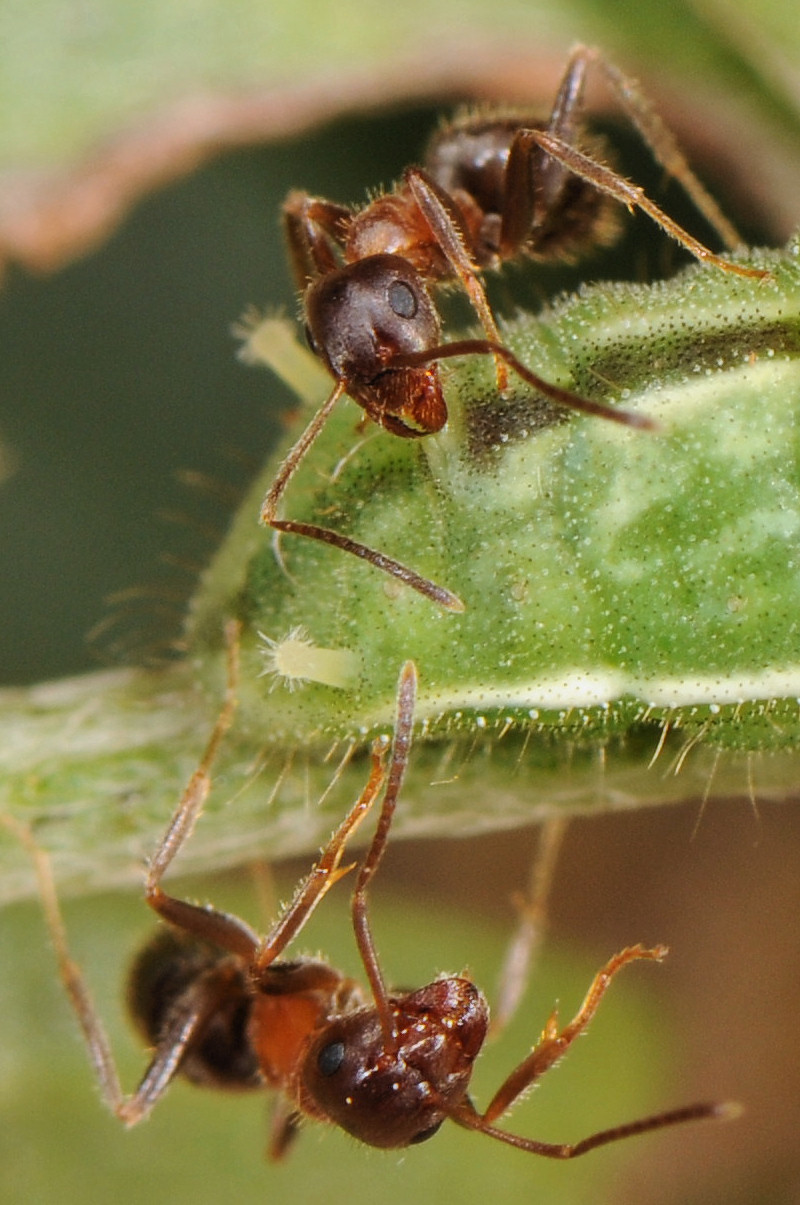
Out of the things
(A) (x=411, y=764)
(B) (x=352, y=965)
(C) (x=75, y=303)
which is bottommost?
(B) (x=352, y=965)

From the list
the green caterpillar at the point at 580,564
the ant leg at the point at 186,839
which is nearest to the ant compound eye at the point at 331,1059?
the ant leg at the point at 186,839

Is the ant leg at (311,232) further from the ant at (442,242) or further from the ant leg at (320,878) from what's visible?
the ant leg at (320,878)

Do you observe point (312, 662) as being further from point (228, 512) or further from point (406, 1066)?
point (228, 512)

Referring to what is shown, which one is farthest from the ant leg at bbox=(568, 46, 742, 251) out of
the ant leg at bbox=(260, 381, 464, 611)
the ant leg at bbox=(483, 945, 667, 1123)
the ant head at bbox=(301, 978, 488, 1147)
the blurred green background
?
the ant head at bbox=(301, 978, 488, 1147)

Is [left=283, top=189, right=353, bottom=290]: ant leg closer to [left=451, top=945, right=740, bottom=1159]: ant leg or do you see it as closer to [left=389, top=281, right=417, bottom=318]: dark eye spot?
[left=389, top=281, right=417, bottom=318]: dark eye spot

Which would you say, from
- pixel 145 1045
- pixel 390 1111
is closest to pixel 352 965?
pixel 145 1045

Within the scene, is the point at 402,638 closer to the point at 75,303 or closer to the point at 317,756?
the point at 317,756
